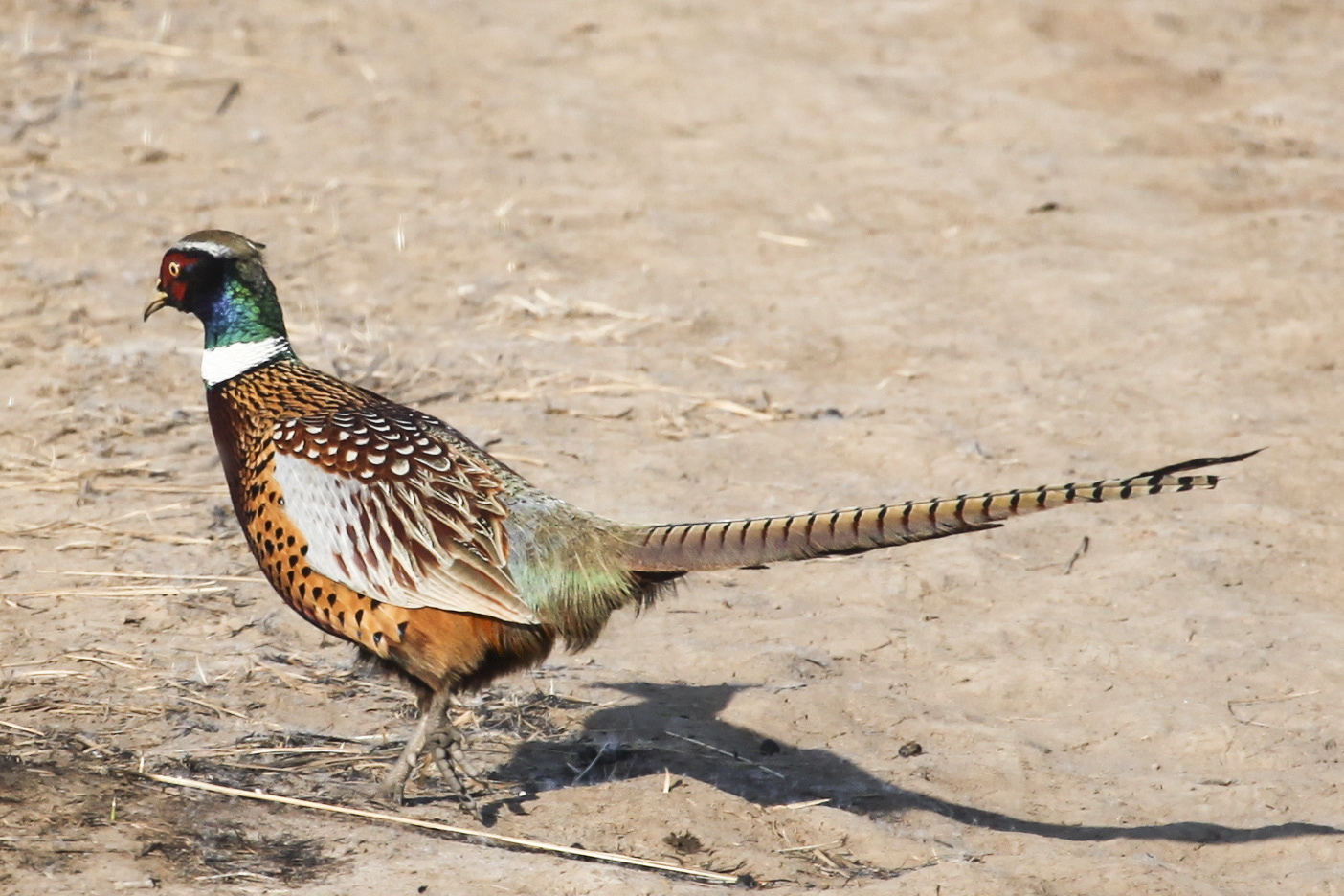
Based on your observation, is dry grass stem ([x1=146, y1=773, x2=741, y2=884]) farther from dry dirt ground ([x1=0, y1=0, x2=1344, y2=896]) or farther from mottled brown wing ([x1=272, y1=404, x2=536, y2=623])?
mottled brown wing ([x1=272, y1=404, x2=536, y2=623])

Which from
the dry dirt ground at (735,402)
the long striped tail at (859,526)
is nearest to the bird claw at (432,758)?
the dry dirt ground at (735,402)

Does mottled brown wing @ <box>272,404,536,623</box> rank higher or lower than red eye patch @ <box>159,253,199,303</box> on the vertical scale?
lower

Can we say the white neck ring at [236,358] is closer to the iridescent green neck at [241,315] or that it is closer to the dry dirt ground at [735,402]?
the iridescent green neck at [241,315]

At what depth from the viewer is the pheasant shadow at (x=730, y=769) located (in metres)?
4.19

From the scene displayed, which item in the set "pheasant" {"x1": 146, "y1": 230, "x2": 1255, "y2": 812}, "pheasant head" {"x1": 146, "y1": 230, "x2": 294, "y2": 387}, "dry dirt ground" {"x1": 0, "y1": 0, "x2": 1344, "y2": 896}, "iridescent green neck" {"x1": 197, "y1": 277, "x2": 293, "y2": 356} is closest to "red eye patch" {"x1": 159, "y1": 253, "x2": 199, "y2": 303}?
"pheasant head" {"x1": 146, "y1": 230, "x2": 294, "y2": 387}

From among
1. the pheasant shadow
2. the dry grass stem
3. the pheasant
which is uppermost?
the pheasant

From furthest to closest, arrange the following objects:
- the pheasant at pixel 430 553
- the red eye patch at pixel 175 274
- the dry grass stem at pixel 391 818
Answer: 1. the red eye patch at pixel 175 274
2. the pheasant at pixel 430 553
3. the dry grass stem at pixel 391 818

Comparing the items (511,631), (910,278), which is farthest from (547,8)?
(511,631)

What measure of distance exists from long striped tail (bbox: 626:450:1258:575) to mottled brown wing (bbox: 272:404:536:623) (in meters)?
0.41

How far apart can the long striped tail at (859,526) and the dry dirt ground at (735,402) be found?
0.74m

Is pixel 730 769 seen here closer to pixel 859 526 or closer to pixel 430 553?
pixel 430 553

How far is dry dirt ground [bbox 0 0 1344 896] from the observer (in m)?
4.18

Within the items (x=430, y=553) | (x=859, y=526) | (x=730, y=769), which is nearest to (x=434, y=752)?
(x=430, y=553)

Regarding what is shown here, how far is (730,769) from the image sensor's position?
447 centimetres
